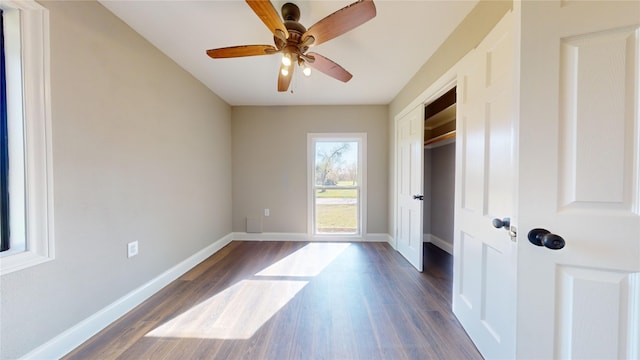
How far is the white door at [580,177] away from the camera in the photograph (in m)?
0.76

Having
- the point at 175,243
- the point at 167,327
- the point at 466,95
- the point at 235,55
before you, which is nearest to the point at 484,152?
the point at 466,95

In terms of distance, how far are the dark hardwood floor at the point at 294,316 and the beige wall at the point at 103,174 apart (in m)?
0.34

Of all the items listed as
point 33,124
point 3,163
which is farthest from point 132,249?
point 33,124

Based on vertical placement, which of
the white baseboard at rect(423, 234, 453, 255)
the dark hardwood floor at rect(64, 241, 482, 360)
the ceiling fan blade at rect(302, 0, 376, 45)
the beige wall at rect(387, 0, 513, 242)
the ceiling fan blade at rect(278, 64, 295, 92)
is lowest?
the dark hardwood floor at rect(64, 241, 482, 360)

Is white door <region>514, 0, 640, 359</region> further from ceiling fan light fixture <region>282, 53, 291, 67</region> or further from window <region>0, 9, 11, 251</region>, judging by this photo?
window <region>0, 9, 11, 251</region>

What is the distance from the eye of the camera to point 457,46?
180cm

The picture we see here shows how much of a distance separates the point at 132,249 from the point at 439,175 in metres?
4.00

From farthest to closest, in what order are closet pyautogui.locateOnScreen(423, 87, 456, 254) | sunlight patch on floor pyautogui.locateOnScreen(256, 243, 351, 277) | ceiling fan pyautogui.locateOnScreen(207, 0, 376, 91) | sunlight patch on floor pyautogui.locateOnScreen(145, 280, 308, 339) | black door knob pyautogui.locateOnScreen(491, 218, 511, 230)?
closet pyautogui.locateOnScreen(423, 87, 456, 254)
sunlight patch on floor pyautogui.locateOnScreen(256, 243, 351, 277)
sunlight patch on floor pyautogui.locateOnScreen(145, 280, 308, 339)
ceiling fan pyautogui.locateOnScreen(207, 0, 376, 91)
black door knob pyautogui.locateOnScreen(491, 218, 511, 230)

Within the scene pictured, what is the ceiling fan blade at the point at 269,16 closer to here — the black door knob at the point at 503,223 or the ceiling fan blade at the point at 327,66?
the ceiling fan blade at the point at 327,66

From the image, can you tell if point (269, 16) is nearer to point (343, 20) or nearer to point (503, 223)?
point (343, 20)

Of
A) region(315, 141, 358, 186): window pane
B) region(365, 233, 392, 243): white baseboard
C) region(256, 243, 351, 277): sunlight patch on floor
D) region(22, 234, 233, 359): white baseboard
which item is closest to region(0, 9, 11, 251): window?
region(22, 234, 233, 359): white baseboard

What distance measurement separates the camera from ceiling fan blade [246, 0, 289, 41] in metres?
1.25

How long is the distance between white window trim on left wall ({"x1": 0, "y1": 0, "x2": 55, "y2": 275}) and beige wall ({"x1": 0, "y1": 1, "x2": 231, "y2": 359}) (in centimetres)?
4

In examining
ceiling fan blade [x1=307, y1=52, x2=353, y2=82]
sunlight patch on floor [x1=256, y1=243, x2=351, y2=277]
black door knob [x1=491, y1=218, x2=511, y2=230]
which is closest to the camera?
black door knob [x1=491, y1=218, x2=511, y2=230]
